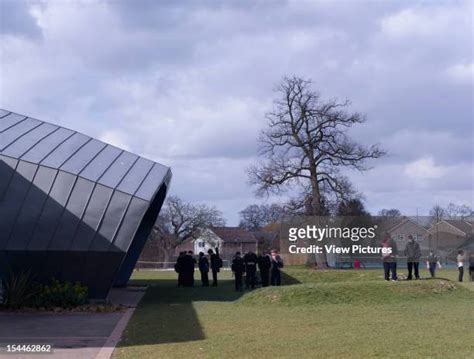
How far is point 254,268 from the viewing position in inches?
1136

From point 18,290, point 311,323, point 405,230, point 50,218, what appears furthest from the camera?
point 405,230

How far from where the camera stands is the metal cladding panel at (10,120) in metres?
23.4

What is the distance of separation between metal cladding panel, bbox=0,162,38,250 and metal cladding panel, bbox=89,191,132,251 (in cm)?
213

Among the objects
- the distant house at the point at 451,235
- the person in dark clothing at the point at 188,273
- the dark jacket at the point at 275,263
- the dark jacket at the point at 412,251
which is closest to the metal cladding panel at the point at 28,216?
the dark jacket at the point at 275,263

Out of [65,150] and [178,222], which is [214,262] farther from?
[178,222]

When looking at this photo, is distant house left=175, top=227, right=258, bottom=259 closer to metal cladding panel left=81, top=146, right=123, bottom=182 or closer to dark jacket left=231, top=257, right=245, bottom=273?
dark jacket left=231, top=257, right=245, bottom=273

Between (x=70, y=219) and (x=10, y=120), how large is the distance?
570cm

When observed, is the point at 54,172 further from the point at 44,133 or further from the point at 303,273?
the point at 303,273

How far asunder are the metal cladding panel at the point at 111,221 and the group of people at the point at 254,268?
27.5 feet

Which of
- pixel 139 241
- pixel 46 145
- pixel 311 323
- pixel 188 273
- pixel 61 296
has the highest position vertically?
pixel 46 145

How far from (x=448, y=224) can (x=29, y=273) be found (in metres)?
31.3

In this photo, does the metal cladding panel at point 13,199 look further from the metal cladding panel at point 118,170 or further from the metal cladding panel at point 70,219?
the metal cladding panel at point 118,170

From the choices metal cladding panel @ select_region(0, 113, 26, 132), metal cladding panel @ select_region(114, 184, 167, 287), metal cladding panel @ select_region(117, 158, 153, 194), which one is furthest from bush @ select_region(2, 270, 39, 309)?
metal cladding panel @ select_region(114, 184, 167, 287)

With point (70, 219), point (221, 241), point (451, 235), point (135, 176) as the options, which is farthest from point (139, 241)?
point (221, 241)
